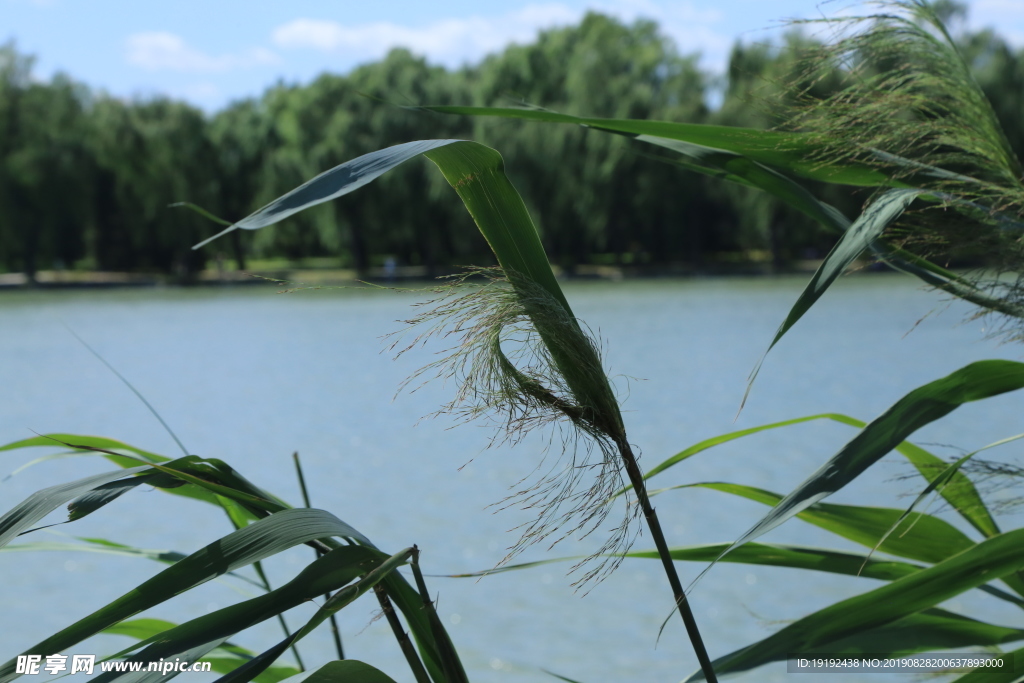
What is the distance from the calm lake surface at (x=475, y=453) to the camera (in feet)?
20.7

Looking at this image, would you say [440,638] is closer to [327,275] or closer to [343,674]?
[343,674]

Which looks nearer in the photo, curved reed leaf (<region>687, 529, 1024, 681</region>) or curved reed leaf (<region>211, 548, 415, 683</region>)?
curved reed leaf (<region>211, 548, 415, 683</region>)

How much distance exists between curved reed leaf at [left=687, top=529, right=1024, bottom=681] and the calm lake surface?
27 cm

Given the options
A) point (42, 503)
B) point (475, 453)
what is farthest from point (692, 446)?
point (475, 453)

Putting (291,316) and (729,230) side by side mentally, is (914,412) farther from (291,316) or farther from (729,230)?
(729,230)

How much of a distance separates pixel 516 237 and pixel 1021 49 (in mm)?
34186

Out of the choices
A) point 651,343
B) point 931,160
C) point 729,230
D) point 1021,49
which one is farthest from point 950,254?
point 729,230

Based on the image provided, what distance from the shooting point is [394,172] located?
35.9 metres

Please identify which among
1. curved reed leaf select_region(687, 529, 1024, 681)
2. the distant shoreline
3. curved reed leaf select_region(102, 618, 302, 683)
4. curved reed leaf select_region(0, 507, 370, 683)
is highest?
curved reed leaf select_region(0, 507, 370, 683)

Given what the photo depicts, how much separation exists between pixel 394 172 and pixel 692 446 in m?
35.6

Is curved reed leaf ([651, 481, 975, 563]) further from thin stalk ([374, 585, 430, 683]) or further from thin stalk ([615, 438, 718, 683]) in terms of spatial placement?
thin stalk ([374, 585, 430, 683])

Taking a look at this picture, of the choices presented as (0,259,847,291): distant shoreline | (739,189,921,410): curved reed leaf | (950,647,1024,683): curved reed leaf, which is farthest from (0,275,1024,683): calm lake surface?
(0,259,847,291): distant shoreline

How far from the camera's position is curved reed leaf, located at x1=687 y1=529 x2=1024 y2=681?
96cm

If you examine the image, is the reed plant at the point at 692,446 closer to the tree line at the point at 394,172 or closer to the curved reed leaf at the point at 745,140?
the curved reed leaf at the point at 745,140
